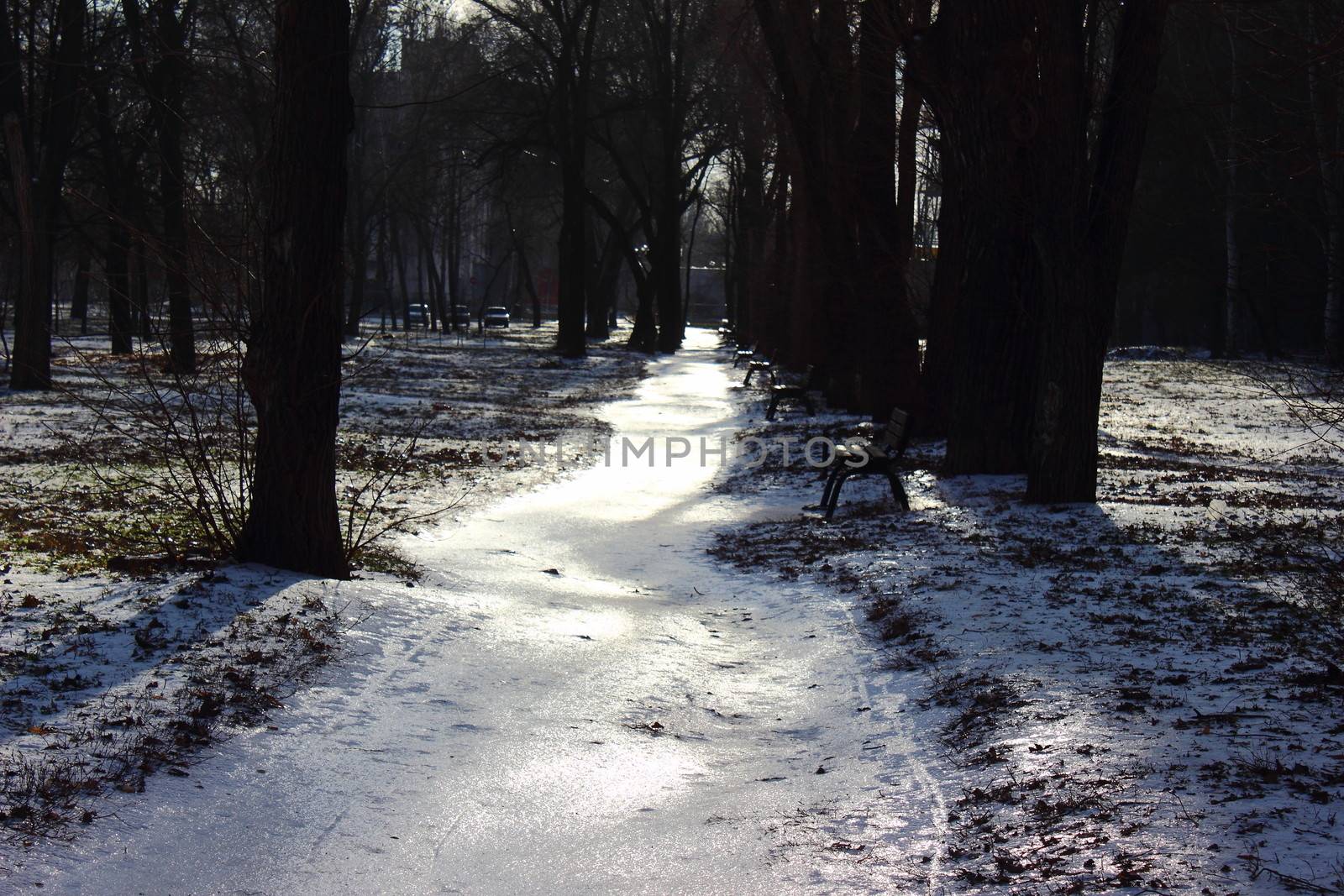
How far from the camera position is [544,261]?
111m

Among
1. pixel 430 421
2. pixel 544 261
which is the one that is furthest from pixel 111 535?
pixel 544 261

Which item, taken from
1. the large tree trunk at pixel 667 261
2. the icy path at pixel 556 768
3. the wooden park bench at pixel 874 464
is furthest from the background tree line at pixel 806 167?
the icy path at pixel 556 768

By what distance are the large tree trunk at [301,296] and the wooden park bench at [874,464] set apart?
5.74 meters

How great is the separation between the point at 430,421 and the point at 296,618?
1389cm

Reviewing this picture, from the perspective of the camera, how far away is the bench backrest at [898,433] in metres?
12.5

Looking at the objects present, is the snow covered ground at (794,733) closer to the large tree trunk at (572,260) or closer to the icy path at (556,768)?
the icy path at (556,768)

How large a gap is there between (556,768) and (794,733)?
4.28 feet

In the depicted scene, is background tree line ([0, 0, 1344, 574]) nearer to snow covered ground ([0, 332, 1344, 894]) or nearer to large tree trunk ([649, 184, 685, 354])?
large tree trunk ([649, 184, 685, 354])

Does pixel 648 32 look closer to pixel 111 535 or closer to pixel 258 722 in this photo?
pixel 111 535

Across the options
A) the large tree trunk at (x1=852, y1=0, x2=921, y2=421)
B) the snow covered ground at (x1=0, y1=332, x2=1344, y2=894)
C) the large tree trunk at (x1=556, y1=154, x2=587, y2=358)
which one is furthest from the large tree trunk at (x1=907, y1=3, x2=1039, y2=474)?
the large tree trunk at (x1=556, y1=154, x2=587, y2=358)

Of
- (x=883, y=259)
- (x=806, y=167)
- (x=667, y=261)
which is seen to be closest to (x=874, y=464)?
(x=883, y=259)

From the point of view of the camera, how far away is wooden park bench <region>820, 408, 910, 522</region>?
12.0 m

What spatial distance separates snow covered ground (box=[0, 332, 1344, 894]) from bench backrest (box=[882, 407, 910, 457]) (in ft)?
6.14

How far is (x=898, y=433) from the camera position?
12680 mm
